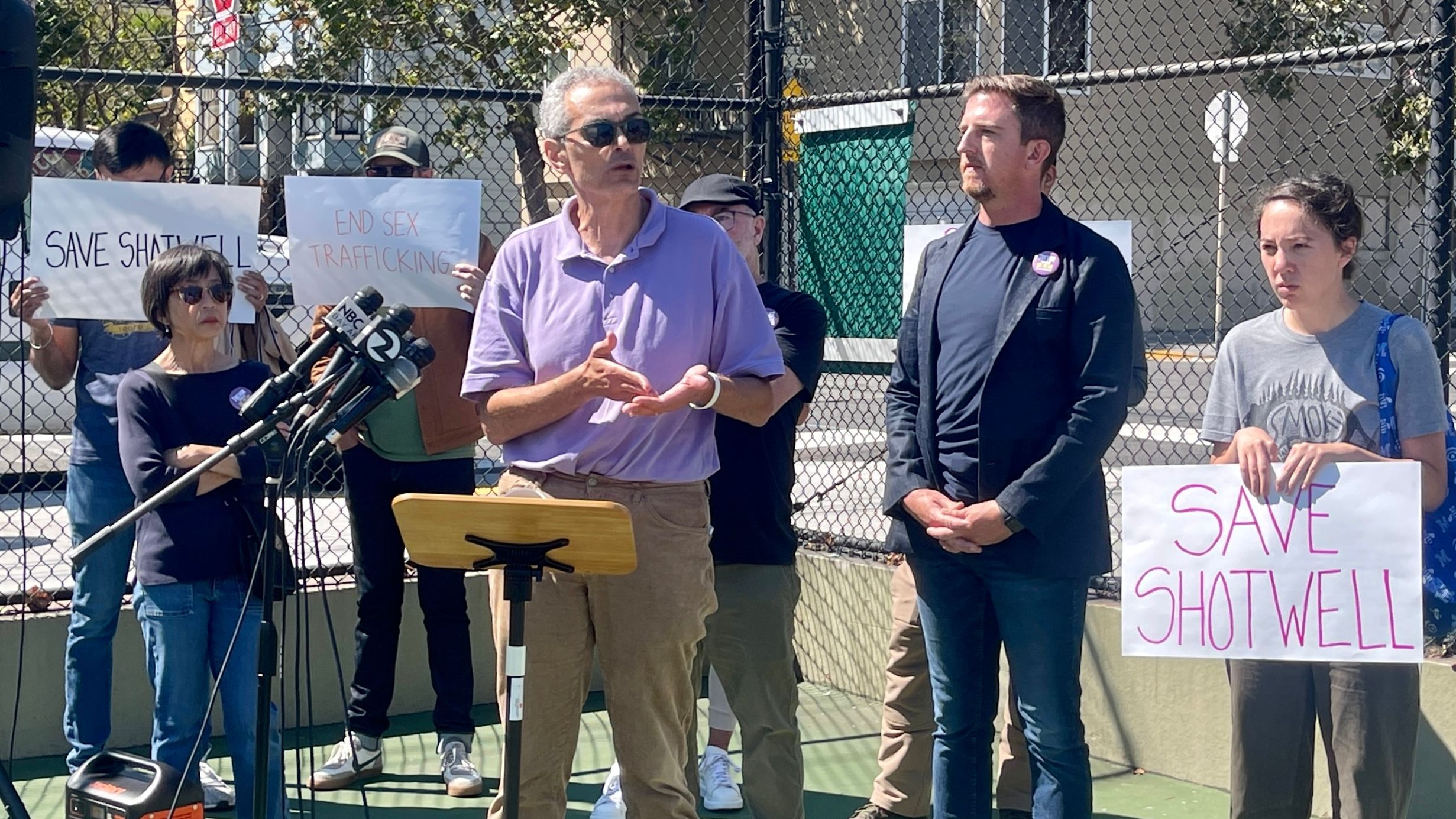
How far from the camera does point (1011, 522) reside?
3705mm

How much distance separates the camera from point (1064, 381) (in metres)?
3.83

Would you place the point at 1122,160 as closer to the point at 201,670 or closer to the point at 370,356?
the point at 201,670

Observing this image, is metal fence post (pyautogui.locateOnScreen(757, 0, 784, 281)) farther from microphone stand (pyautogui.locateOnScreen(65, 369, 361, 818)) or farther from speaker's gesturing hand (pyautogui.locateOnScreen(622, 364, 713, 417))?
microphone stand (pyautogui.locateOnScreen(65, 369, 361, 818))

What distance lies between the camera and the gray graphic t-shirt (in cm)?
364

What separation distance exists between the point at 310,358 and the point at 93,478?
6.72ft

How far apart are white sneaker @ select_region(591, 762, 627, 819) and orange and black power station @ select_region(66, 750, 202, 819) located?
1323 millimetres

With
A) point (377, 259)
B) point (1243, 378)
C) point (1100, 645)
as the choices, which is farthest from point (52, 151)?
point (1243, 378)

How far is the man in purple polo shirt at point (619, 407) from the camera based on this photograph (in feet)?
11.8

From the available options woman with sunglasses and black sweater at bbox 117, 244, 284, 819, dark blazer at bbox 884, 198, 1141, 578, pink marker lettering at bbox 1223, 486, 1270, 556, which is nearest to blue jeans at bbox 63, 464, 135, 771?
woman with sunglasses and black sweater at bbox 117, 244, 284, 819

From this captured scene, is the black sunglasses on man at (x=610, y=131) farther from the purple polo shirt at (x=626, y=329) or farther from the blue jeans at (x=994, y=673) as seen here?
the blue jeans at (x=994, y=673)

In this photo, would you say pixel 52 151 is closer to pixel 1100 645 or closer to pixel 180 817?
pixel 180 817

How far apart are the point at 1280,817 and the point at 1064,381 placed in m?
1.24

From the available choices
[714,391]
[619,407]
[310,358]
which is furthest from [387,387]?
[714,391]

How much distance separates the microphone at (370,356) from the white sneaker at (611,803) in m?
2.10
